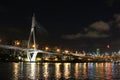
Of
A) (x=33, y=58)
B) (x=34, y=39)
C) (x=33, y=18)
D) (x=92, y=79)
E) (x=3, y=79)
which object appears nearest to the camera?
(x=3, y=79)

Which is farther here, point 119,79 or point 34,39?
point 34,39

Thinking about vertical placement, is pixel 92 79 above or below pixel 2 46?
below

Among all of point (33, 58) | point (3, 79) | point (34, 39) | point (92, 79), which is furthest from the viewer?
point (33, 58)

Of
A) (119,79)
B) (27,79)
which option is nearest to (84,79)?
(119,79)

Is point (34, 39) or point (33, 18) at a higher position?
point (33, 18)

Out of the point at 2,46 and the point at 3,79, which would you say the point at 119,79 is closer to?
the point at 3,79

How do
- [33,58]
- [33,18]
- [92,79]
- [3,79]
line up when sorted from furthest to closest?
1. [33,58]
2. [33,18]
3. [92,79]
4. [3,79]

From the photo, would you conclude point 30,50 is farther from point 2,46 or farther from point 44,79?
point 44,79

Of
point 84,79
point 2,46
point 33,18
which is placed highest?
point 33,18

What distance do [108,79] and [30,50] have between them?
129m

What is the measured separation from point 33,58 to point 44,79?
138514 mm

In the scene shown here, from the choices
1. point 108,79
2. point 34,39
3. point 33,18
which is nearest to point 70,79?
point 108,79

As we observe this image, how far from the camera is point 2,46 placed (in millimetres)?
168375

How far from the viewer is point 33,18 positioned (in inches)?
7151
